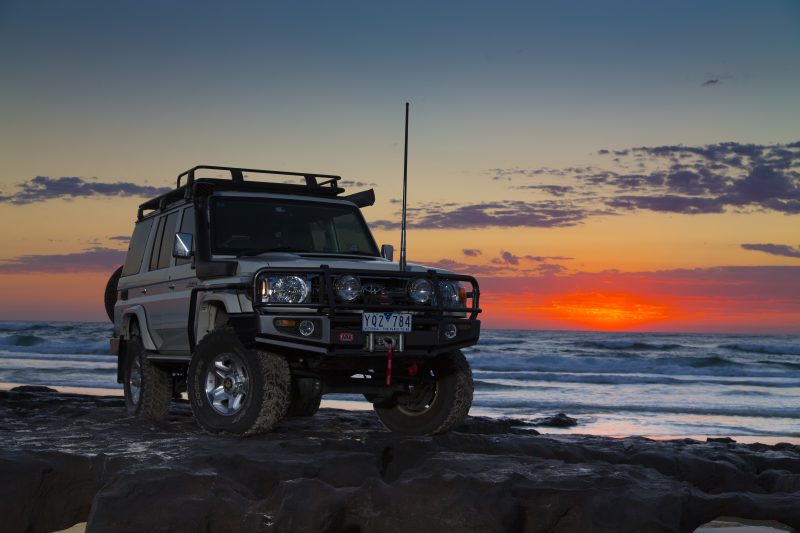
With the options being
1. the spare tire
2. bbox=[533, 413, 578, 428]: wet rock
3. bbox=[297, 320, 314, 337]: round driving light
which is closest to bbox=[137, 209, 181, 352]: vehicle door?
the spare tire

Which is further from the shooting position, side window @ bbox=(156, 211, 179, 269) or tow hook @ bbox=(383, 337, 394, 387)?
side window @ bbox=(156, 211, 179, 269)

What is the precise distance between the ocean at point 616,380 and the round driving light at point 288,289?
6431 mm

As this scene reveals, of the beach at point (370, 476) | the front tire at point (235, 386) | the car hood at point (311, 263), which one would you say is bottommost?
the beach at point (370, 476)

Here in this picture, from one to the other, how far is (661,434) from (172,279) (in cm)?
789

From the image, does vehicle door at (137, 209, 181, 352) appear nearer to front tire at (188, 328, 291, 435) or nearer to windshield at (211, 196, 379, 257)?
windshield at (211, 196, 379, 257)

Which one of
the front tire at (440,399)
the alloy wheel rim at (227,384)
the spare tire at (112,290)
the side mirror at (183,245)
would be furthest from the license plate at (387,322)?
the spare tire at (112,290)

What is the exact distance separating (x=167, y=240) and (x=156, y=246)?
388 millimetres

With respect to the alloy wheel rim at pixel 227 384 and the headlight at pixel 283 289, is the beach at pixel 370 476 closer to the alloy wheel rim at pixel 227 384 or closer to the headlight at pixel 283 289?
the alloy wheel rim at pixel 227 384

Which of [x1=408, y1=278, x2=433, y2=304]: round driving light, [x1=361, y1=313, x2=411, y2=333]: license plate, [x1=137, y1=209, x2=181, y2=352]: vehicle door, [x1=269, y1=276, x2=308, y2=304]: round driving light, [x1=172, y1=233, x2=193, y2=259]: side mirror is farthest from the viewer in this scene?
[x1=137, y1=209, x2=181, y2=352]: vehicle door

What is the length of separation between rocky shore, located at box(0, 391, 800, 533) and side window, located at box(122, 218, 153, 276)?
7.47 ft

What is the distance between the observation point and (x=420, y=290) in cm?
804

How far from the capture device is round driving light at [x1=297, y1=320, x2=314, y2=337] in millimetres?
7469

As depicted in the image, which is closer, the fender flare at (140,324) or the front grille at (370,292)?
the front grille at (370,292)

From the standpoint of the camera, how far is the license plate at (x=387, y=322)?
7.62 metres
